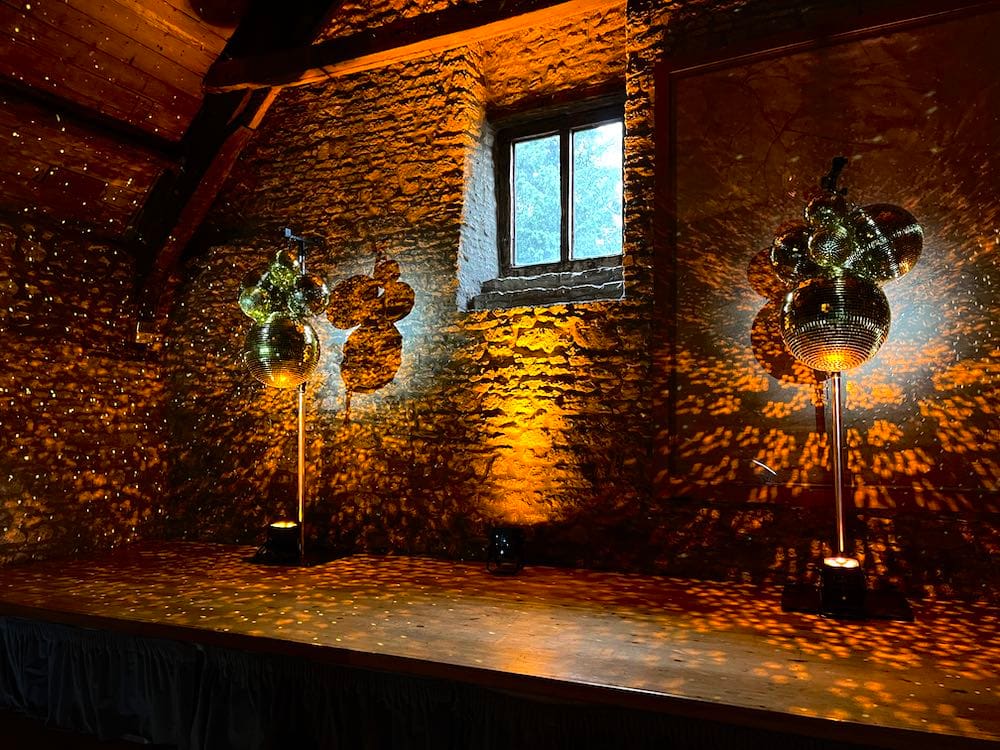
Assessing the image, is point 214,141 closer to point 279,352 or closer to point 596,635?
point 279,352

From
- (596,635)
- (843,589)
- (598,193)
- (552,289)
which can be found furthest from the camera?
(598,193)

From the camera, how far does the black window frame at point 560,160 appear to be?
4.36m

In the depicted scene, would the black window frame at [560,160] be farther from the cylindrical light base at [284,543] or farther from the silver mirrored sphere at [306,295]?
the cylindrical light base at [284,543]

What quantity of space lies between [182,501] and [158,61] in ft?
9.82

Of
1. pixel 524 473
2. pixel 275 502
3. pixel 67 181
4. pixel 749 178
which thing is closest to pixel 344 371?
pixel 275 502

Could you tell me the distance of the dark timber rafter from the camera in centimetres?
454

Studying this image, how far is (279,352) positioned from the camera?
3.81 metres

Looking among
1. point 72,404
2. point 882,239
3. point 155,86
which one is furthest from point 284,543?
point 882,239

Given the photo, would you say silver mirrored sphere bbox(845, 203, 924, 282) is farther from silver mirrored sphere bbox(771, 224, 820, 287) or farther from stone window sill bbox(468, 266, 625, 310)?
stone window sill bbox(468, 266, 625, 310)

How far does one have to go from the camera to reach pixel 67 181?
14.3ft

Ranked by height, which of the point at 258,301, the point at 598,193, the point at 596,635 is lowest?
the point at 596,635

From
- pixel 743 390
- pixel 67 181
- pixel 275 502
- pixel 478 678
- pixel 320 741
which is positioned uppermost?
pixel 67 181

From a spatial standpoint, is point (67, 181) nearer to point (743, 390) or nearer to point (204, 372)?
point (204, 372)

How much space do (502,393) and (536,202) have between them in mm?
1375
